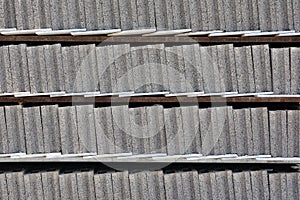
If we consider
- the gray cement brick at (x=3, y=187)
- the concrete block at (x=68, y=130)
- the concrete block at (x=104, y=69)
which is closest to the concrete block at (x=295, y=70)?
the concrete block at (x=104, y=69)

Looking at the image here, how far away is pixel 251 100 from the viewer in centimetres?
496

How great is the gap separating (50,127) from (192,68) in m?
1.54

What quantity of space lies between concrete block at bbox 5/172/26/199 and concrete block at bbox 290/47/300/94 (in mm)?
2887

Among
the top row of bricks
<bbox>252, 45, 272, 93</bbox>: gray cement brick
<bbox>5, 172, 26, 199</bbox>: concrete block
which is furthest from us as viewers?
<bbox>5, 172, 26, 199</bbox>: concrete block

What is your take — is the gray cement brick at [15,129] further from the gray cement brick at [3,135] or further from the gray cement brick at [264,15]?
the gray cement brick at [264,15]

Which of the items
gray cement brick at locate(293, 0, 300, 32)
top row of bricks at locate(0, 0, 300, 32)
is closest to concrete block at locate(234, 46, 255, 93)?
top row of bricks at locate(0, 0, 300, 32)

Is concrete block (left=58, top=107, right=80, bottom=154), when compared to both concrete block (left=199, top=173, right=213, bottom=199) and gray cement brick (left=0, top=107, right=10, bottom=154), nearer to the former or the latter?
gray cement brick (left=0, top=107, right=10, bottom=154)

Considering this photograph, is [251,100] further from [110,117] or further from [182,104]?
[110,117]

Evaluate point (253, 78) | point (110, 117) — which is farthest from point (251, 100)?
point (110, 117)

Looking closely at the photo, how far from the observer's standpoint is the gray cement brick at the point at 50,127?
191 inches

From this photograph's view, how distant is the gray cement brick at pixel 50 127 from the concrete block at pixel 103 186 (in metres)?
0.54

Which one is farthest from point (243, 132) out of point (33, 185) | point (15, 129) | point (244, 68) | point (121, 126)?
point (15, 129)

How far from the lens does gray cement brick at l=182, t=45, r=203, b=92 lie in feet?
15.6

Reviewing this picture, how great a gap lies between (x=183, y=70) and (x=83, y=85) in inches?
39.3
